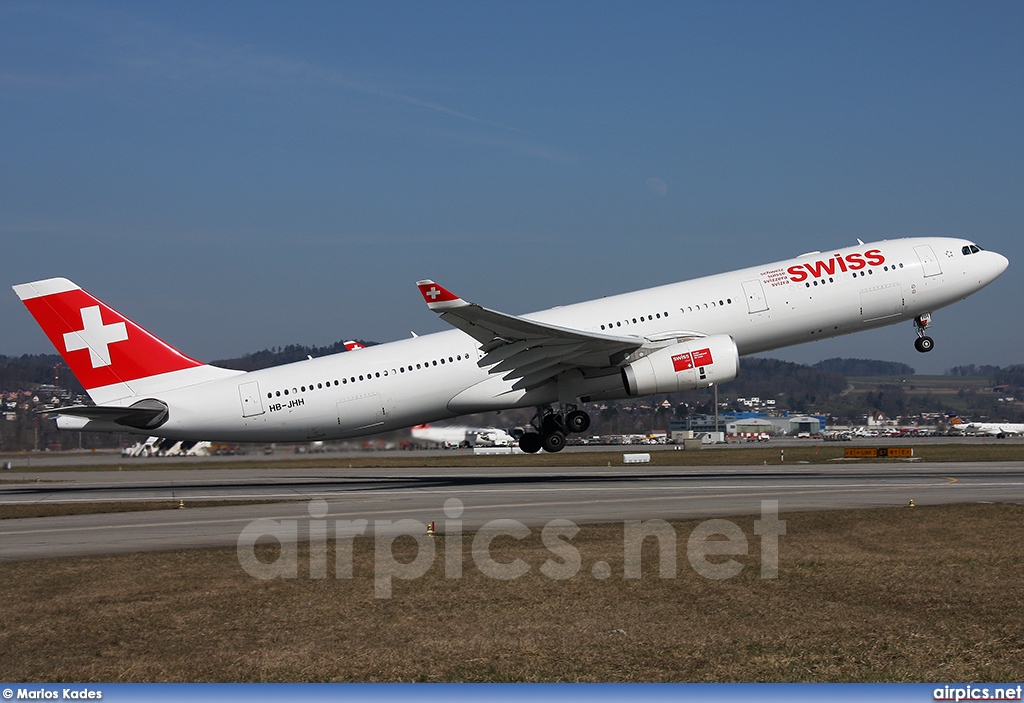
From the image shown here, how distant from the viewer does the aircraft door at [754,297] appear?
3584cm

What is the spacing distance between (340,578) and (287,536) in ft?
18.9

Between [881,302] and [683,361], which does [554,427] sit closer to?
[683,361]

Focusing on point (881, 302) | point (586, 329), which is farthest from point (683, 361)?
point (881, 302)

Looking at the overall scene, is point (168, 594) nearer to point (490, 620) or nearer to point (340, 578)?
point (340, 578)

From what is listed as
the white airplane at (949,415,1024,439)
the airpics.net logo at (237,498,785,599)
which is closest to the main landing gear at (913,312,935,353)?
the airpics.net logo at (237,498,785,599)

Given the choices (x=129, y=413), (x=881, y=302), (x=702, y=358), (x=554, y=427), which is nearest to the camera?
(x=702, y=358)

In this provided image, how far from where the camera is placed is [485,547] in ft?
60.6

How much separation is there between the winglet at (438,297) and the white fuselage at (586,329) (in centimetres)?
564

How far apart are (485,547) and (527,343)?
16.6 metres

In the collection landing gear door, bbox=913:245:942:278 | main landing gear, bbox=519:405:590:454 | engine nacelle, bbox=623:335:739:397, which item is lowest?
main landing gear, bbox=519:405:590:454

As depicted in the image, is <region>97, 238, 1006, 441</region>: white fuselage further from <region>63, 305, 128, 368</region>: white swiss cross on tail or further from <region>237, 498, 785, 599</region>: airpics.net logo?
<region>237, 498, 785, 599</region>: airpics.net logo

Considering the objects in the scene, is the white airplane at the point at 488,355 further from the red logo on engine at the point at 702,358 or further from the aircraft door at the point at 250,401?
the red logo on engine at the point at 702,358

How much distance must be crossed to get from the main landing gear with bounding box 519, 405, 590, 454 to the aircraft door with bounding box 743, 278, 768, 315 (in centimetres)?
715

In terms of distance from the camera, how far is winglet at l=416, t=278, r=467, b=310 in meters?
30.5
